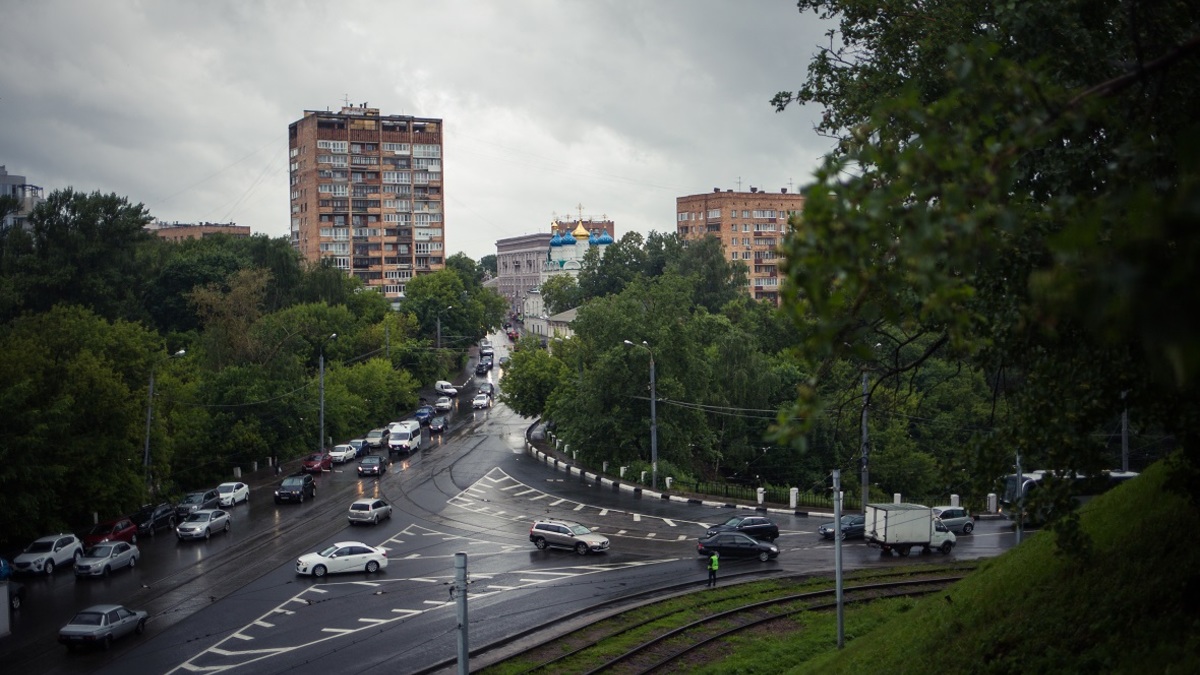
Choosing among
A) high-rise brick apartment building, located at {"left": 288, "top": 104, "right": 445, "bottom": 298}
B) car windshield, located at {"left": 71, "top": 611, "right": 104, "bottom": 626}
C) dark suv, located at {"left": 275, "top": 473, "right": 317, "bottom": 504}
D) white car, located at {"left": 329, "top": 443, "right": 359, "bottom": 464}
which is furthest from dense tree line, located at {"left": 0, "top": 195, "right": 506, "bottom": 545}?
high-rise brick apartment building, located at {"left": 288, "top": 104, "right": 445, "bottom": 298}

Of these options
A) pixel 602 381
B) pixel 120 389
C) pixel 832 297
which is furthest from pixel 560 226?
pixel 832 297

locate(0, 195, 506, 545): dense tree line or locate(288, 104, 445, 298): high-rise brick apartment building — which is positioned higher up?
locate(288, 104, 445, 298): high-rise brick apartment building

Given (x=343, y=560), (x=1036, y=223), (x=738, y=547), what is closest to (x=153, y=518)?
(x=343, y=560)

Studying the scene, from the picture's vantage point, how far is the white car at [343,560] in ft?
89.8

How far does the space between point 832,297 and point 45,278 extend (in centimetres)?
7171

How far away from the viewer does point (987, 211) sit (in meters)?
5.39

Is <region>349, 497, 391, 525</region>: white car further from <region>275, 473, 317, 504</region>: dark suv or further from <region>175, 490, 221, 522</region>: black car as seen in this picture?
<region>175, 490, 221, 522</region>: black car

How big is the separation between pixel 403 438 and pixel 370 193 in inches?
2717

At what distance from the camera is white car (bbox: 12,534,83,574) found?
28094 millimetres

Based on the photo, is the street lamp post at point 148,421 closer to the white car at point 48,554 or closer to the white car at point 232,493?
the white car at point 232,493

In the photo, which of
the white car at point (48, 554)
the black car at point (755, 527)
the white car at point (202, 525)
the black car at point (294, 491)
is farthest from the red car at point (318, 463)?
the black car at point (755, 527)

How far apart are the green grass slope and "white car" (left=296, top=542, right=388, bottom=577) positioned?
16613 mm

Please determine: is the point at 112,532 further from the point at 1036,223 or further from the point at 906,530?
the point at 1036,223

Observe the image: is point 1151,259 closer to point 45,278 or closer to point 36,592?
point 36,592
